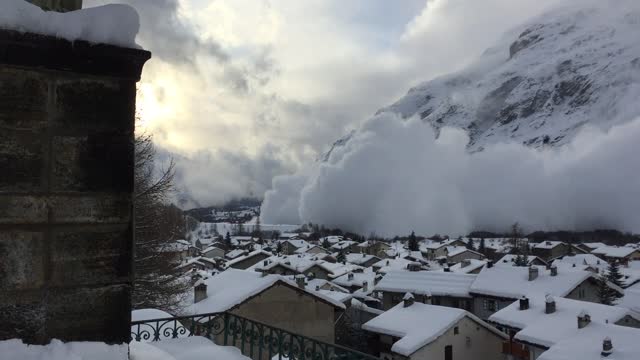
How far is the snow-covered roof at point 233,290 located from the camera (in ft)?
87.9

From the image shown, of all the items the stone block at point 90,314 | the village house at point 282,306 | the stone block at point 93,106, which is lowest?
the village house at point 282,306

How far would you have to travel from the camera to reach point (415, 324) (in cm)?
3447

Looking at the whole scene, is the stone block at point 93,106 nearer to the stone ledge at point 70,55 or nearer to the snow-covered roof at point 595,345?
the stone ledge at point 70,55

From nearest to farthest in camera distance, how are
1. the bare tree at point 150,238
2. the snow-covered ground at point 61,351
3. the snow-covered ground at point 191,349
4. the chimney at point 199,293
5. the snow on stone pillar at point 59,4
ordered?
1. the snow-covered ground at point 61,351
2. the snow on stone pillar at point 59,4
3. the snow-covered ground at point 191,349
4. the bare tree at point 150,238
5. the chimney at point 199,293

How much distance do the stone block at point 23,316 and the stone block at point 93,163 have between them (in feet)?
2.37

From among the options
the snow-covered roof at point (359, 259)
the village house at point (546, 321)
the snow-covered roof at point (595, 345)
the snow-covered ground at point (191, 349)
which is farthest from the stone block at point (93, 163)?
the snow-covered roof at point (359, 259)

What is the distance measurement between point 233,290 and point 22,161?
86.5 feet

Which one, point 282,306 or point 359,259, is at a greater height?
point 282,306

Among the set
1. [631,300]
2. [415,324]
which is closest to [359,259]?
[631,300]

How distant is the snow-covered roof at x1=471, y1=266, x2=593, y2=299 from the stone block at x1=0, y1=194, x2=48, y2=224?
46.1 metres

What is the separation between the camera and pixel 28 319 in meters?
3.67

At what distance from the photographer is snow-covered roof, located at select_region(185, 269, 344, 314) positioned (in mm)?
26797

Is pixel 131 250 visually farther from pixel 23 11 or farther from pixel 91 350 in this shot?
pixel 23 11

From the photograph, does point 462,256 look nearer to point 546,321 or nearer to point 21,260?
point 546,321
